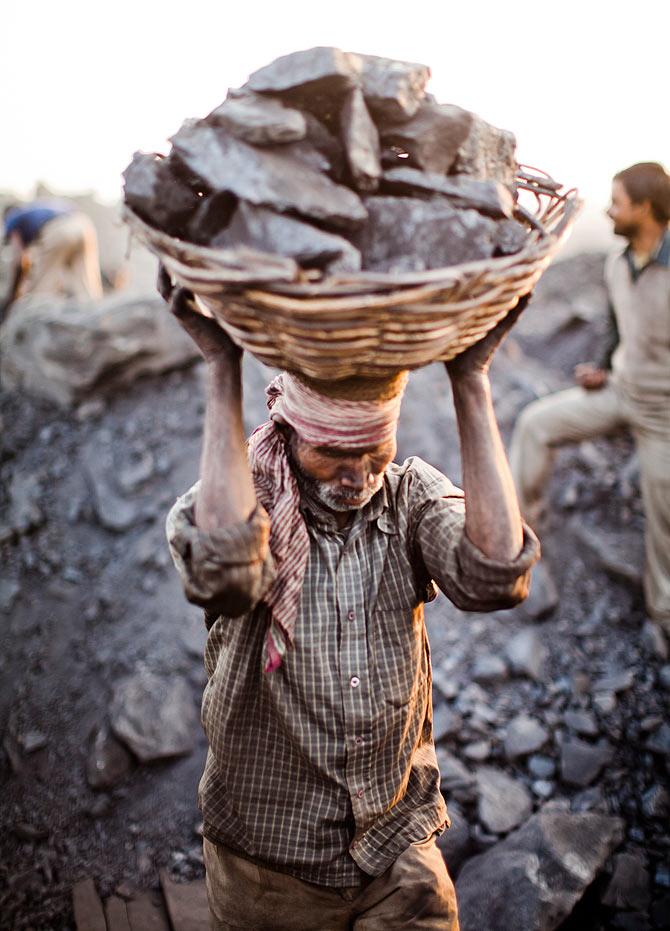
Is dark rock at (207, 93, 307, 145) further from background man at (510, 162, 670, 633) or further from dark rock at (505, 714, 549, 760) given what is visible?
dark rock at (505, 714, 549, 760)

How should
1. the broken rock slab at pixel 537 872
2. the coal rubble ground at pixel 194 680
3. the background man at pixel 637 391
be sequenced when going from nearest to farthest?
1. the broken rock slab at pixel 537 872
2. the coal rubble ground at pixel 194 680
3. the background man at pixel 637 391

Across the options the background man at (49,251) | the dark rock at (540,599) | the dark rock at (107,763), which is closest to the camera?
the dark rock at (107,763)

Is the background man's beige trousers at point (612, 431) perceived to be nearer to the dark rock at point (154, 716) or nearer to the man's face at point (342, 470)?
the dark rock at point (154, 716)

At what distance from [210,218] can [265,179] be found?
5.8 inches

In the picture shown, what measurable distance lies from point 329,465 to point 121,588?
3.03m

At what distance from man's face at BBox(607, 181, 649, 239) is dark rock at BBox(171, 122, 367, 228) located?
3.00 metres

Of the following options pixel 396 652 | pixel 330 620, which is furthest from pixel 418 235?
pixel 396 652

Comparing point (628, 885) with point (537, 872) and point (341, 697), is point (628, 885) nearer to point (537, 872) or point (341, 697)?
point (537, 872)

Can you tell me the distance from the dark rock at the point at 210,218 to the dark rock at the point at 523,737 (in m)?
3.12

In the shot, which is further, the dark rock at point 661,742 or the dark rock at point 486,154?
the dark rock at point 661,742

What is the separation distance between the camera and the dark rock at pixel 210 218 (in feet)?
3.89

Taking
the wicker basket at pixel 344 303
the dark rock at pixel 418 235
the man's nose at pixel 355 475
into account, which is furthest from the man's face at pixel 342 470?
the dark rock at pixel 418 235

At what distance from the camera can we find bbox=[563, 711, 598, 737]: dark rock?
3.50m

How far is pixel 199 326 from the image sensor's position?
4.48 feet
